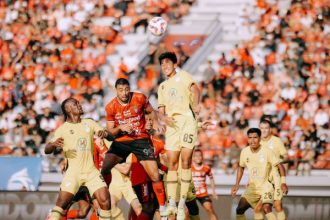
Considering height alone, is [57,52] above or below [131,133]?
above

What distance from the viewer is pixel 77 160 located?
46.2ft

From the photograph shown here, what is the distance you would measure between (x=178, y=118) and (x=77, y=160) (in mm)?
1710

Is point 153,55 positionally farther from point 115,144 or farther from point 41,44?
point 115,144

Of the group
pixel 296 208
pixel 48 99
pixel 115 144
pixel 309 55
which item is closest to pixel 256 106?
pixel 309 55

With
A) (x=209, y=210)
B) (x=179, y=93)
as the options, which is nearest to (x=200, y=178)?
(x=209, y=210)

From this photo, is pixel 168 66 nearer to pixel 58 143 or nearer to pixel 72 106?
pixel 72 106

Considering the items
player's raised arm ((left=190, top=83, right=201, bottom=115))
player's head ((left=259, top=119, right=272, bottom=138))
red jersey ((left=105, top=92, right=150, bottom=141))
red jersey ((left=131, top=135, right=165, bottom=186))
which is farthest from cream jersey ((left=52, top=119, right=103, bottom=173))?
player's head ((left=259, top=119, right=272, bottom=138))

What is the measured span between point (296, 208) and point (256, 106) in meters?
3.81

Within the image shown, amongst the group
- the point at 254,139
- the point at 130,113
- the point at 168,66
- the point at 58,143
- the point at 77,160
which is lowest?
the point at 77,160

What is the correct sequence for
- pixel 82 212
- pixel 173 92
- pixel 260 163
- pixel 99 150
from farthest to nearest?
pixel 82 212, pixel 260 163, pixel 99 150, pixel 173 92

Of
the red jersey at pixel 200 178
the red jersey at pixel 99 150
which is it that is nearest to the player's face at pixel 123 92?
the red jersey at pixel 99 150

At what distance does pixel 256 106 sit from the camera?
23766mm

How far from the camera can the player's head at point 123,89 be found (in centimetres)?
1441

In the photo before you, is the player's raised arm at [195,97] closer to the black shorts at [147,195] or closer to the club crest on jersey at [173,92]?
the club crest on jersey at [173,92]
